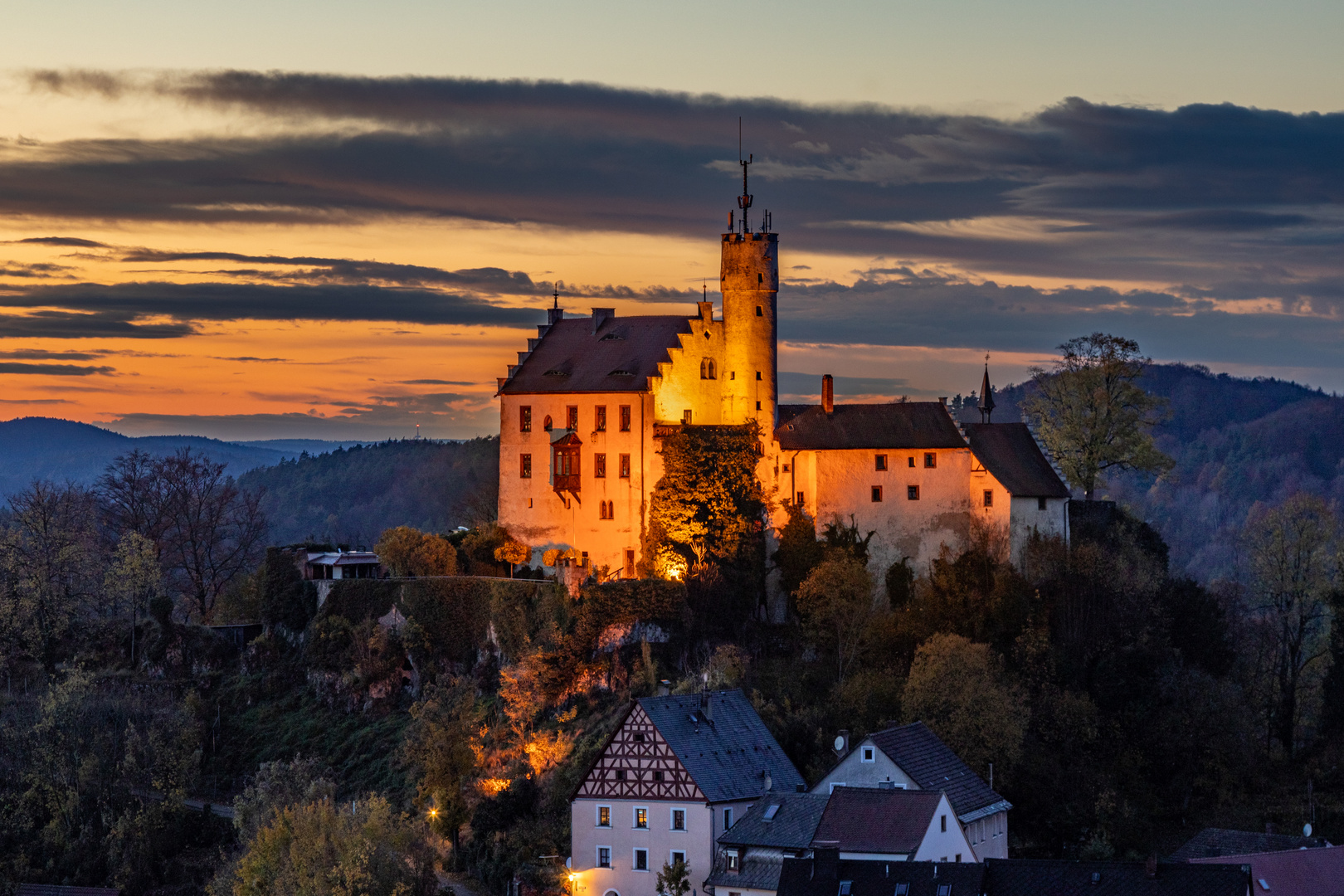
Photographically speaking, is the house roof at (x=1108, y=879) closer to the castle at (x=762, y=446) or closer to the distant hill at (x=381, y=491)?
the castle at (x=762, y=446)

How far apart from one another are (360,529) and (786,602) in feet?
322

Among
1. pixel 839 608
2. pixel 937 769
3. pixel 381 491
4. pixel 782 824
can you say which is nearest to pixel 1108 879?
pixel 937 769

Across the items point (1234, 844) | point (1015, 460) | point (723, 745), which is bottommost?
point (1234, 844)

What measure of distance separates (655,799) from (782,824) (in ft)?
15.0

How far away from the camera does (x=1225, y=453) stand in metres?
174

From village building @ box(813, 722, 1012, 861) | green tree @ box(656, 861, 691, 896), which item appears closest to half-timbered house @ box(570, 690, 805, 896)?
green tree @ box(656, 861, 691, 896)

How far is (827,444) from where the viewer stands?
7588cm

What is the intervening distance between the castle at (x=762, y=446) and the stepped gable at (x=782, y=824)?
1677 cm

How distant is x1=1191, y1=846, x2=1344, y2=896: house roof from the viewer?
54.2m

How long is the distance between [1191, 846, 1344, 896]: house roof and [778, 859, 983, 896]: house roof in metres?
7.02

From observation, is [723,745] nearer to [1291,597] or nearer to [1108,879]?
[1108,879]

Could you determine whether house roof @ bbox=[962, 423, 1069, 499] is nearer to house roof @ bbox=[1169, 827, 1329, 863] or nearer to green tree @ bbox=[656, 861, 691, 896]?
house roof @ bbox=[1169, 827, 1329, 863]

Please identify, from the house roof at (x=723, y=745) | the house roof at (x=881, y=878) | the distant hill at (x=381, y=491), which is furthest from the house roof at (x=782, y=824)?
the distant hill at (x=381, y=491)

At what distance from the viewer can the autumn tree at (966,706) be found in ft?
218
